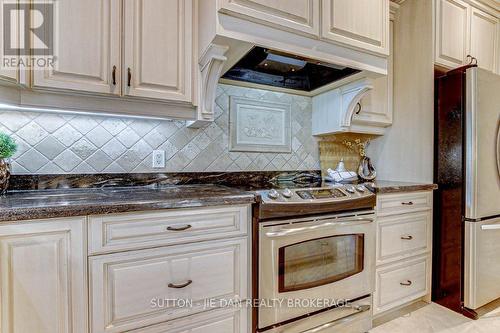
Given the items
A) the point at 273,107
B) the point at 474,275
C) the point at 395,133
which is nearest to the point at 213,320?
the point at 273,107

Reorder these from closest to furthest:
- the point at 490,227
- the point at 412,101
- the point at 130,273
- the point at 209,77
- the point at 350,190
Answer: the point at 130,273, the point at 209,77, the point at 350,190, the point at 490,227, the point at 412,101

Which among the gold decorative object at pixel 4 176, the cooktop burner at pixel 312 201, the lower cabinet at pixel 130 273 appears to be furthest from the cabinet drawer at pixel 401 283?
the gold decorative object at pixel 4 176

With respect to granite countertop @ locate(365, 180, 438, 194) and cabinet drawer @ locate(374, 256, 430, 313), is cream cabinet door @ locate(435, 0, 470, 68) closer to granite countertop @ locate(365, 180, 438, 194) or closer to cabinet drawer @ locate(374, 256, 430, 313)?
granite countertop @ locate(365, 180, 438, 194)

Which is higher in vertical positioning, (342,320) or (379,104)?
(379,104)

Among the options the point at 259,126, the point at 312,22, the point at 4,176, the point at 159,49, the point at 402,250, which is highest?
the point at 312,22

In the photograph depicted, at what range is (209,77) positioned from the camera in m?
1.50

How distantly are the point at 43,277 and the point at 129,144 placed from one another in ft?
2.86

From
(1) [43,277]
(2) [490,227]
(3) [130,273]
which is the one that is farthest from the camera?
(2) [490,227]

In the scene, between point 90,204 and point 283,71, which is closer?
point 90,204

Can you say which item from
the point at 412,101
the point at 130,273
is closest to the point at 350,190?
the point at 412,101

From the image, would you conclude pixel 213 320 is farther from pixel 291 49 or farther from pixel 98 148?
pixel 291 49

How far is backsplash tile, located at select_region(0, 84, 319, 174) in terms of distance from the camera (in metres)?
1.42

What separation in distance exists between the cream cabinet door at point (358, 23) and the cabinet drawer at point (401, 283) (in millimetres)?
1550

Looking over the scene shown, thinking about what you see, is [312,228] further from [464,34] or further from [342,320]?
[464,34]
